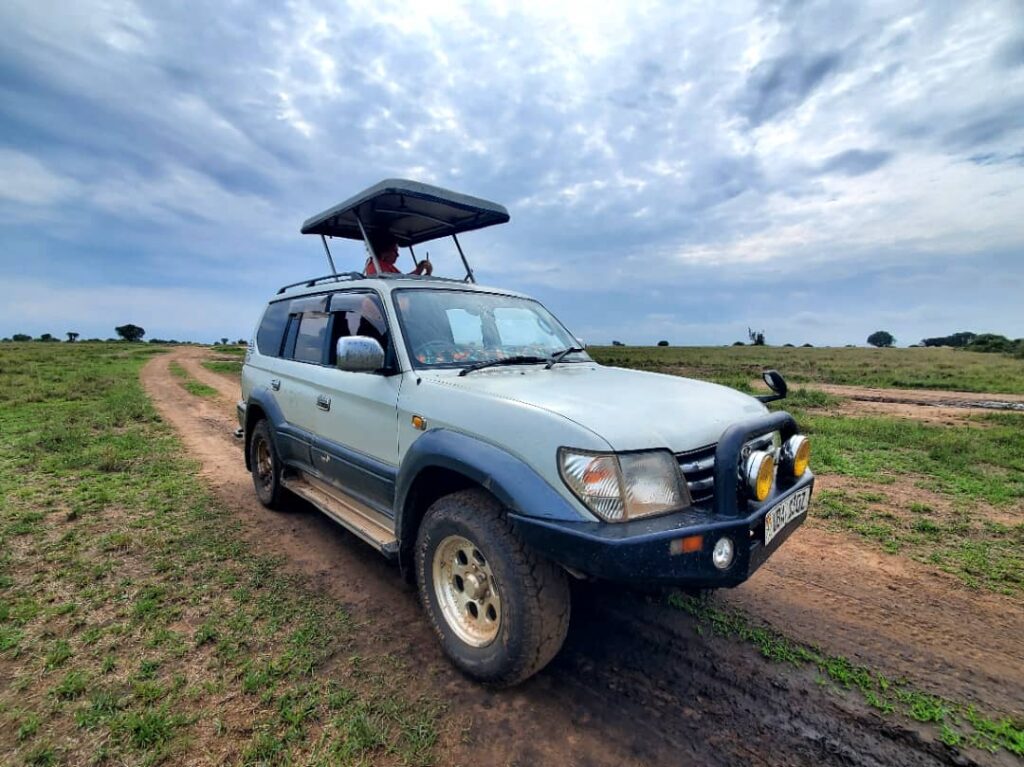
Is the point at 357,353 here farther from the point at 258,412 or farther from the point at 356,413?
the point at 258,412

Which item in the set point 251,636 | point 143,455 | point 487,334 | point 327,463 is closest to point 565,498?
point 487,334

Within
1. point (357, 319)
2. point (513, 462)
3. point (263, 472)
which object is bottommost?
point (263, 472)

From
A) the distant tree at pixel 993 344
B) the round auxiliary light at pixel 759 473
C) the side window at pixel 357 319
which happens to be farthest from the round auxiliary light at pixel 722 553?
the distant tree at pixel 993 344

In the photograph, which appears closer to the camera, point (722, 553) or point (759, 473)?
point (722, 553)

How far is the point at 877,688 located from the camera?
2449 millimetres

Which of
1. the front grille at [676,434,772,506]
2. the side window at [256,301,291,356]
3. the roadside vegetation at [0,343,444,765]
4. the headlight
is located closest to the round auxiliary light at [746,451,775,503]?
the front grille at [676,434,772,506]

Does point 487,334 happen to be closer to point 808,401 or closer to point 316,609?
point 316,609

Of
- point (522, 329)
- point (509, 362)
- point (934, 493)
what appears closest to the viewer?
point (509, 362)

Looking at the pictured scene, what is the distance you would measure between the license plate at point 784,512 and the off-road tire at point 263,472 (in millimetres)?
3814

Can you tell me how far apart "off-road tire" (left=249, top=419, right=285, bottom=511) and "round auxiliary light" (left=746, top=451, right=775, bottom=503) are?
12.4ft

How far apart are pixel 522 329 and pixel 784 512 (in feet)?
6.86

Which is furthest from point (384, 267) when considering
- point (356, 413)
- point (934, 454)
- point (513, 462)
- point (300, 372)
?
point (934, 454)

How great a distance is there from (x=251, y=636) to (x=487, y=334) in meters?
2.25

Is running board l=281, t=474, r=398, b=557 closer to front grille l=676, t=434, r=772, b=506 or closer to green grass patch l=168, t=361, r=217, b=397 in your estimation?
front grille l=676, t=434, r=772, b=506
